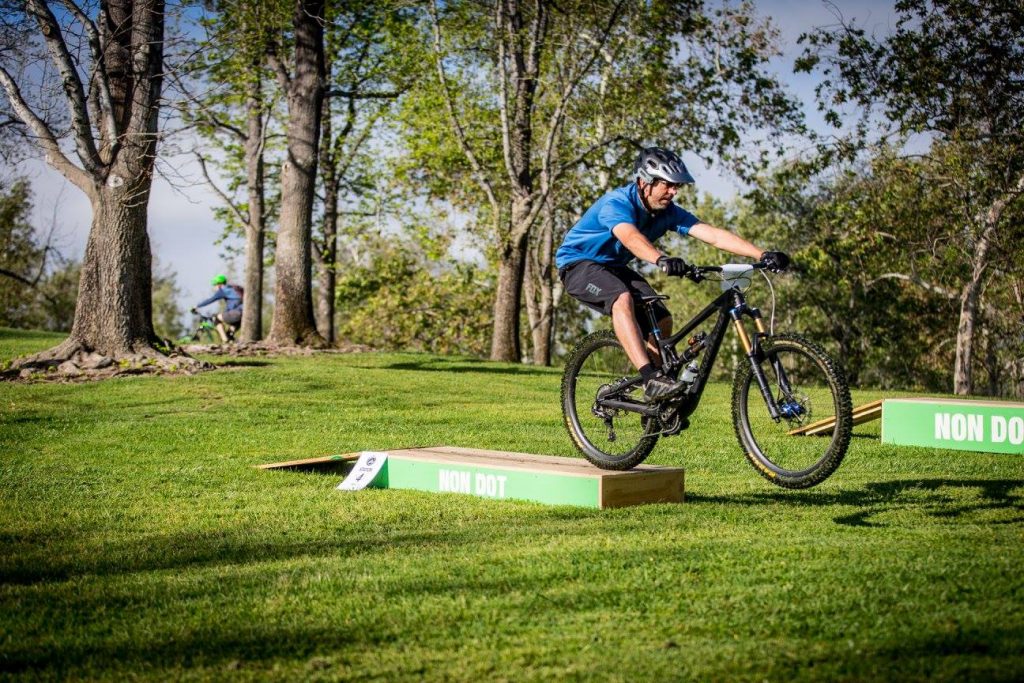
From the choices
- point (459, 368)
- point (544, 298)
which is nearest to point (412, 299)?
point (544, 298)

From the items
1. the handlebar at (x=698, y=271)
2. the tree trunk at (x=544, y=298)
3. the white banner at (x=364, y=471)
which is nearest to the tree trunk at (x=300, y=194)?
A: the tree trunk at (x=544, y=298)

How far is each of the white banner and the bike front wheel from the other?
3.27m

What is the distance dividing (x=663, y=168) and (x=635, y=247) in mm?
642

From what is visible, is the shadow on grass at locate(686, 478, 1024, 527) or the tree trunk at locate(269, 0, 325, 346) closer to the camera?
the shadow on grass at locate(686, 478, 1024, 527)

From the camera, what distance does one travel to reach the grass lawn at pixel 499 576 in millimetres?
4281

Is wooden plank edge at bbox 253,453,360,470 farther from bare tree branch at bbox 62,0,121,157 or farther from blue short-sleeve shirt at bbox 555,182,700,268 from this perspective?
bare tree branch at bbox 62,0,121,157

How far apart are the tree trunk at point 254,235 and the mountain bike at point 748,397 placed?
77.7 feet

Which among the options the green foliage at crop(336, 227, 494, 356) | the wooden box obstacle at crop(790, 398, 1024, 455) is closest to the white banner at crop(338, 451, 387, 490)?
the wooden box obstacle at crop(790, 398, 1024, 455)

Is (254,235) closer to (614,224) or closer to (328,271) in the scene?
(328,271)

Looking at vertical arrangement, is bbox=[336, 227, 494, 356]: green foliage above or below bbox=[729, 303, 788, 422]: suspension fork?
above

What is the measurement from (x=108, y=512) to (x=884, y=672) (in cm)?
610

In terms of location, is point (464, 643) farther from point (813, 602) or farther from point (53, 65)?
point (53, 65)

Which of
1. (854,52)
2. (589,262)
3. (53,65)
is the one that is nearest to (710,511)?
(589,262)

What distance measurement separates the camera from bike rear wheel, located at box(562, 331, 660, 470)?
8.15m
